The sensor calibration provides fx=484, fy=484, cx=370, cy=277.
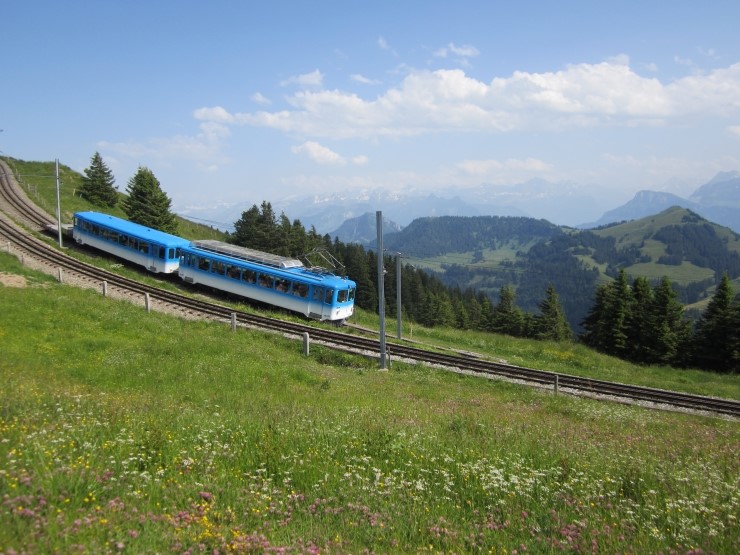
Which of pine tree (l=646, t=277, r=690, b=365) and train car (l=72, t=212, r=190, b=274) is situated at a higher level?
train car (l=72, t=212, r=190, b=274)

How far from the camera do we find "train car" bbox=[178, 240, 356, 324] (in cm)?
2923

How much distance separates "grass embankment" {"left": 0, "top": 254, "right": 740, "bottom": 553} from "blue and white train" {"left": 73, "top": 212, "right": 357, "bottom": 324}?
1580cm

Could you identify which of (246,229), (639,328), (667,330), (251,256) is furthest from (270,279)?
(667,330)

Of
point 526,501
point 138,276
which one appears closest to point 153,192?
point 138,276

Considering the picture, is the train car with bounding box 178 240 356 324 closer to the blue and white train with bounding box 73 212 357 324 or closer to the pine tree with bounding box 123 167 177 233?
the blue and white train with bounding box 73 212 357 324

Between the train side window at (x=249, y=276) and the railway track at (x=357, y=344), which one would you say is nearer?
the railway track at (x=357, y=344)

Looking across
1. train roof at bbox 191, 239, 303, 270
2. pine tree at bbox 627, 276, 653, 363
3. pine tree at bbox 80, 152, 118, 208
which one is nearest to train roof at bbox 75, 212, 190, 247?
train roof at bbox 191, 239, 303, 270

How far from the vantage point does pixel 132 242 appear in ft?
113

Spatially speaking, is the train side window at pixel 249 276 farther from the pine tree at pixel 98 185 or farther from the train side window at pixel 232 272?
the pine tree at pixel 98 185

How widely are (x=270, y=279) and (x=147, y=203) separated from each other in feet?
76.0

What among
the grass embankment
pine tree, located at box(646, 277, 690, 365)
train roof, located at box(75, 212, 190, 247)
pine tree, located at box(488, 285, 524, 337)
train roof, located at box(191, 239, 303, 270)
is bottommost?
pine tree, located at box(488, 285, 524, 337)

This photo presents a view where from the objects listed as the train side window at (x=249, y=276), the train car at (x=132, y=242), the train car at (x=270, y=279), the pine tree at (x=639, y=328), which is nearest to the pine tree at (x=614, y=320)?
the pine tree at (x=639, y=328)

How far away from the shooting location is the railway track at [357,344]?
21.9m

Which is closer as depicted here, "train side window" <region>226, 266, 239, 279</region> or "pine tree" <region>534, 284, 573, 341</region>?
"train side window" <region>226, 266, 239, 279</region>
